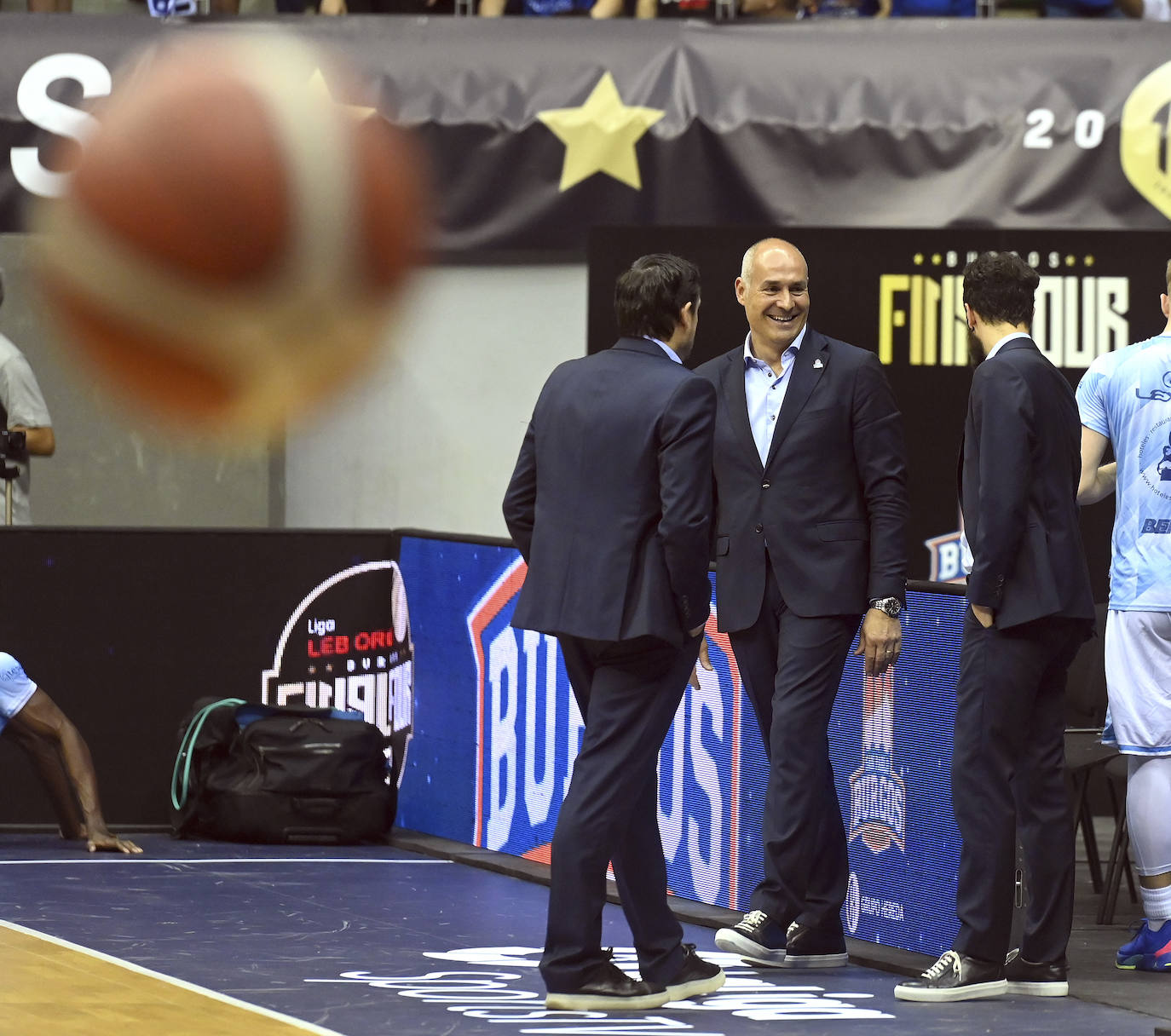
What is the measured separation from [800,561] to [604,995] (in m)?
1.36

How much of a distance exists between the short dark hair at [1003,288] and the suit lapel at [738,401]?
0.76 m

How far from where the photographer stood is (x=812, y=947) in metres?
6.46

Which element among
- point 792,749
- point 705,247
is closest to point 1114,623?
point 792,749

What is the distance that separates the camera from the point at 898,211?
10.9 metres

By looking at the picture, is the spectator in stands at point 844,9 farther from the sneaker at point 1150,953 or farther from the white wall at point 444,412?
the sneaker at point 1150,953

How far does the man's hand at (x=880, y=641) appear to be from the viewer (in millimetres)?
6219

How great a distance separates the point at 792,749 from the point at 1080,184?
17.5 feet

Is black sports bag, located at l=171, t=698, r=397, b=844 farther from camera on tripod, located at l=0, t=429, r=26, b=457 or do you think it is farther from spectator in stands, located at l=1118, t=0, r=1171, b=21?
spectator in stands, located at l=1118, t=0, r=1171, b=21

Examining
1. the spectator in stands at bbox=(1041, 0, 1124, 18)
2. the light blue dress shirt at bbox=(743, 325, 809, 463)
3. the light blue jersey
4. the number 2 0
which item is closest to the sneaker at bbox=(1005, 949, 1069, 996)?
the light blue jersey

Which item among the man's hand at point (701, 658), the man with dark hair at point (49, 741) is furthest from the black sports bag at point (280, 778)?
the man's hand at point (701, 658)

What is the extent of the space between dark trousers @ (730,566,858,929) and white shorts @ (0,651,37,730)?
11.3 feet

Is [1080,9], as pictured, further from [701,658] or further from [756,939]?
[756,939]

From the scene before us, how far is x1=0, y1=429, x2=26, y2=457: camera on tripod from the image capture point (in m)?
9.77

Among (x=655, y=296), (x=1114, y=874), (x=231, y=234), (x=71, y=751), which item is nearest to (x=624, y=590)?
(x=655, y=296)
